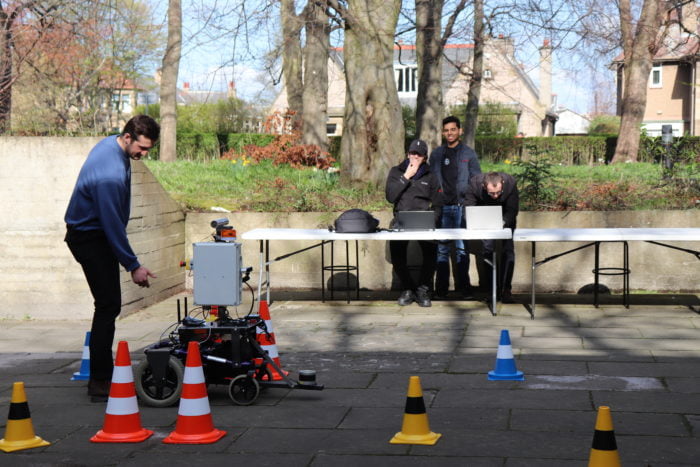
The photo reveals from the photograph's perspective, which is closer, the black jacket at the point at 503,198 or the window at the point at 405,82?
the black jacket at the point at 503,198

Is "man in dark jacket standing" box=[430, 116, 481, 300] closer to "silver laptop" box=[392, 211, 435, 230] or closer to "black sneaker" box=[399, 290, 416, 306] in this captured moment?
"black sneaker" box=[399, 290, 416, 306]

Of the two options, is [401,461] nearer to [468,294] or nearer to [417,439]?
[417,439]

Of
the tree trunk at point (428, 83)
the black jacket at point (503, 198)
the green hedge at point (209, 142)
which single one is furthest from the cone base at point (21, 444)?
the green hedge at point (209, 142)

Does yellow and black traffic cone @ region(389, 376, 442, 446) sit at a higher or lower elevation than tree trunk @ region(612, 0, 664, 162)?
lower

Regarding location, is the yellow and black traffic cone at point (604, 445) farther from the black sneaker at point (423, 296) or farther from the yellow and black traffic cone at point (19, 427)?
the black sneaker at point (423, 296)

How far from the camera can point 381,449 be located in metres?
5.58

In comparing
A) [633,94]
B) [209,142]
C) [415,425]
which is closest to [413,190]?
[415,425]

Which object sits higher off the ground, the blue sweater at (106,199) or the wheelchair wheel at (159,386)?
the blue sweater at (106,199)

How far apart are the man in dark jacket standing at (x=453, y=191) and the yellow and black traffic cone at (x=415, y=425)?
6.21 meters

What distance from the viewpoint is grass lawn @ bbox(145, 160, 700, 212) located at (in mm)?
13117

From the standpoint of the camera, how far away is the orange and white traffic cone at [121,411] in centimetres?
585

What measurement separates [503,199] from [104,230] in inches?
219

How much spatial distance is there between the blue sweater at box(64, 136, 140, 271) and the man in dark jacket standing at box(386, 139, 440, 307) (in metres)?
4.98

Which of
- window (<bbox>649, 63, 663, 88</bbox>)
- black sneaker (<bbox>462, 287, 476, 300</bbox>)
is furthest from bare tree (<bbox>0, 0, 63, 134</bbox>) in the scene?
window (<bbox>649, 63, 663, 88</bbox>)
